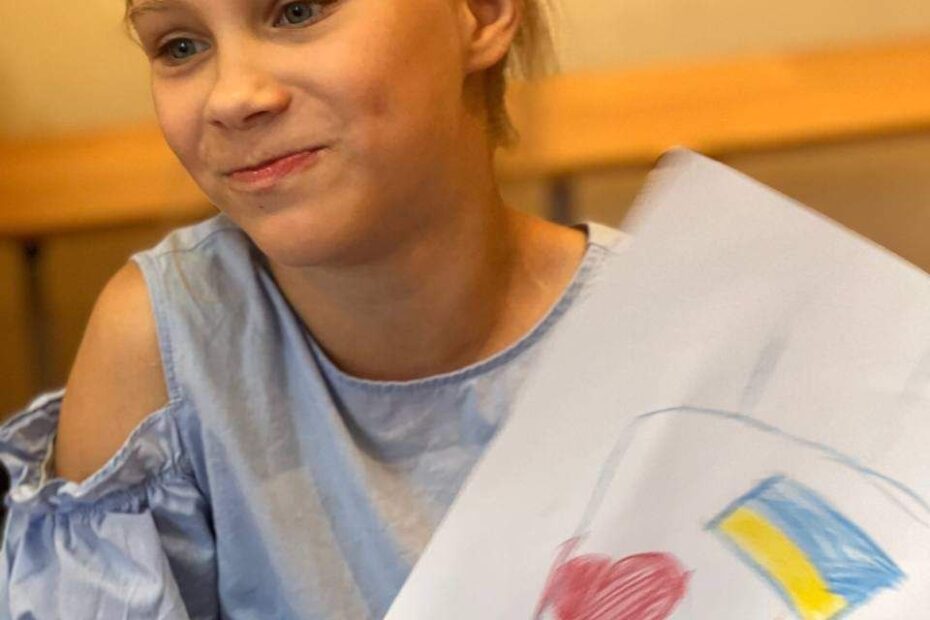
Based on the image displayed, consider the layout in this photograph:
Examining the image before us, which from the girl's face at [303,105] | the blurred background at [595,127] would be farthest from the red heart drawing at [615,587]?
the blurred background at [595,127]

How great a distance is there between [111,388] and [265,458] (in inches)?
3.6

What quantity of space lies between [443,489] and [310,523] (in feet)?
0.25

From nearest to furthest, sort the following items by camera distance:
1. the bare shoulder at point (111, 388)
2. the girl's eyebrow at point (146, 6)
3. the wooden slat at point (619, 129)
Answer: the girl's eyebrow at point (146, 6), the bare shoulder at point (111, 388), the wooden slat at point (619, 129)

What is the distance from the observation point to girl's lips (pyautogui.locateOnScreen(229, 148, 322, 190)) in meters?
0.50

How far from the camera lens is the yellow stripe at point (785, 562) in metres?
0.40

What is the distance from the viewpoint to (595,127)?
3.37 ft

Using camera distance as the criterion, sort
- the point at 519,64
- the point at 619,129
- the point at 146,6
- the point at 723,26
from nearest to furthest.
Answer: the point at 146,6 < the point at 519,64 < the point at 619,129 < the point at 723,26

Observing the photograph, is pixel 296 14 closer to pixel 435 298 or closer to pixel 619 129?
Result: pixel 435 298

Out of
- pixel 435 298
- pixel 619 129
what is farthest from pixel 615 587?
pixel 619 129

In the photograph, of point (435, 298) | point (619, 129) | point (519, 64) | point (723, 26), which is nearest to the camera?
point (435, 298)

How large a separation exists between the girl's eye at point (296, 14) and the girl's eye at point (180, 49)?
0.04 meters

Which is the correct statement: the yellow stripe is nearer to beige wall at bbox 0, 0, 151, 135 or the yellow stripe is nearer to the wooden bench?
the wooden bench

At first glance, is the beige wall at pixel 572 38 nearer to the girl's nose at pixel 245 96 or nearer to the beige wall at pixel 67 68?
the beige wall at pixel 67 68

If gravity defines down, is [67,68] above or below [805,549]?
above
